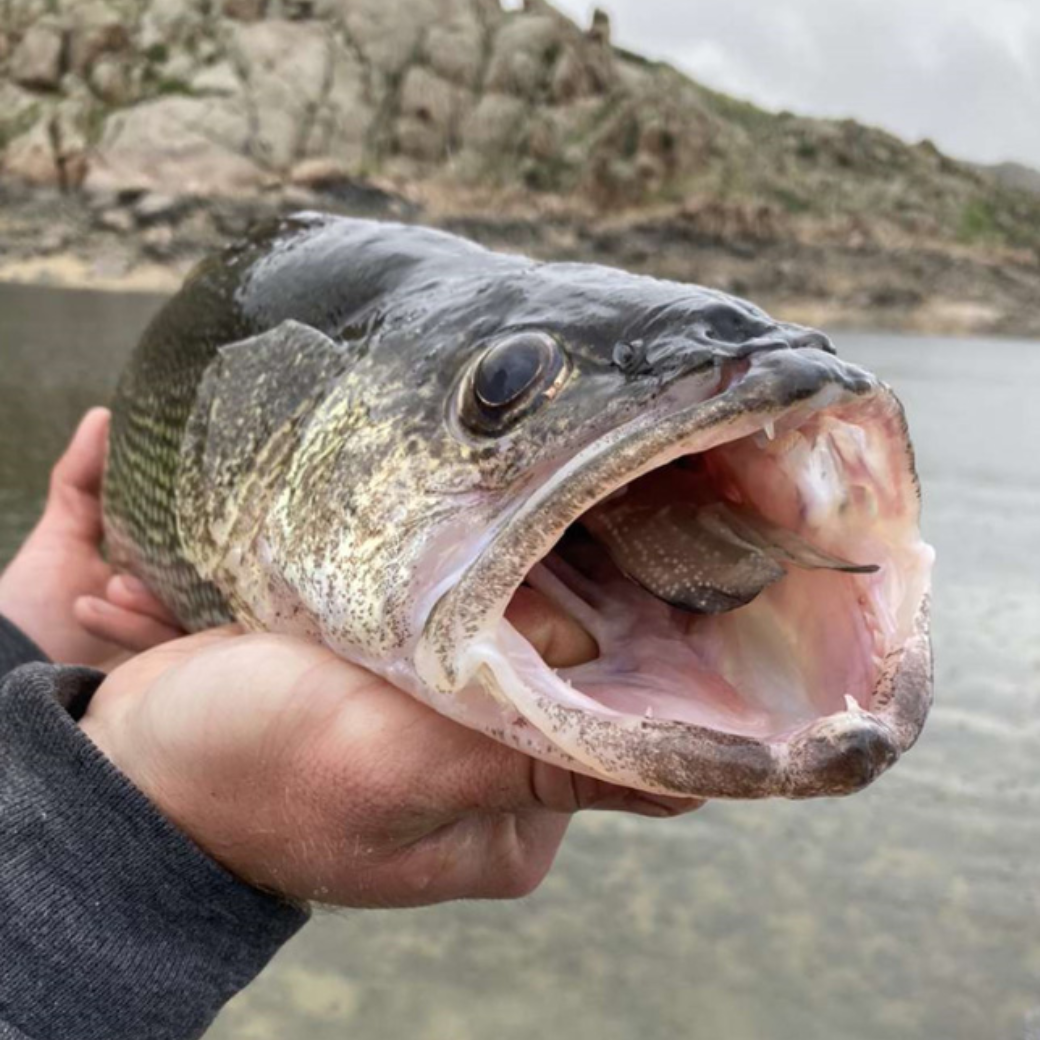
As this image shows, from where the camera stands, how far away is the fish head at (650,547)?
1500mm

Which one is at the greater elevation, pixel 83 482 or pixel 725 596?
pixel 725 596

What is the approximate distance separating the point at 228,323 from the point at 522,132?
76411 millimetres

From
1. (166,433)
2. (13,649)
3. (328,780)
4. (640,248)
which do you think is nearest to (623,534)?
(328,780)

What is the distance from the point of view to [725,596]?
1.68m

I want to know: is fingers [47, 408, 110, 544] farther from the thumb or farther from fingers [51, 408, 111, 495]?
the thumb

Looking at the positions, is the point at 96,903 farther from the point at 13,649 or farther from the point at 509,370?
the point at 13,649

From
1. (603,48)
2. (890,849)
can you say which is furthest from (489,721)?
(603,48)

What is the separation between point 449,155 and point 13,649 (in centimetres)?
7243

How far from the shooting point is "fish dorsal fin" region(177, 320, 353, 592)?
2.35m

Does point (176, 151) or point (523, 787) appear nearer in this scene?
point (523, 787)

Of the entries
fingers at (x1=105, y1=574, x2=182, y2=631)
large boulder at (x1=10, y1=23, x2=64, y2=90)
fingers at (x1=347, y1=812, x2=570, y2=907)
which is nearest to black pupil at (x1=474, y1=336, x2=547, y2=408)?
fingers at (x1=347, y1=812, x2=570, y2=907)

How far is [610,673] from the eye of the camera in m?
1.67

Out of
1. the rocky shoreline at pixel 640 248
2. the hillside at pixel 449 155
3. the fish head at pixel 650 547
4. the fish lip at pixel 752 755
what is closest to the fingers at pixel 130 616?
the fish head at pixel 650 547

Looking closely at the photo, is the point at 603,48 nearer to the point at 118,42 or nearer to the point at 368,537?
the point at 118,42
